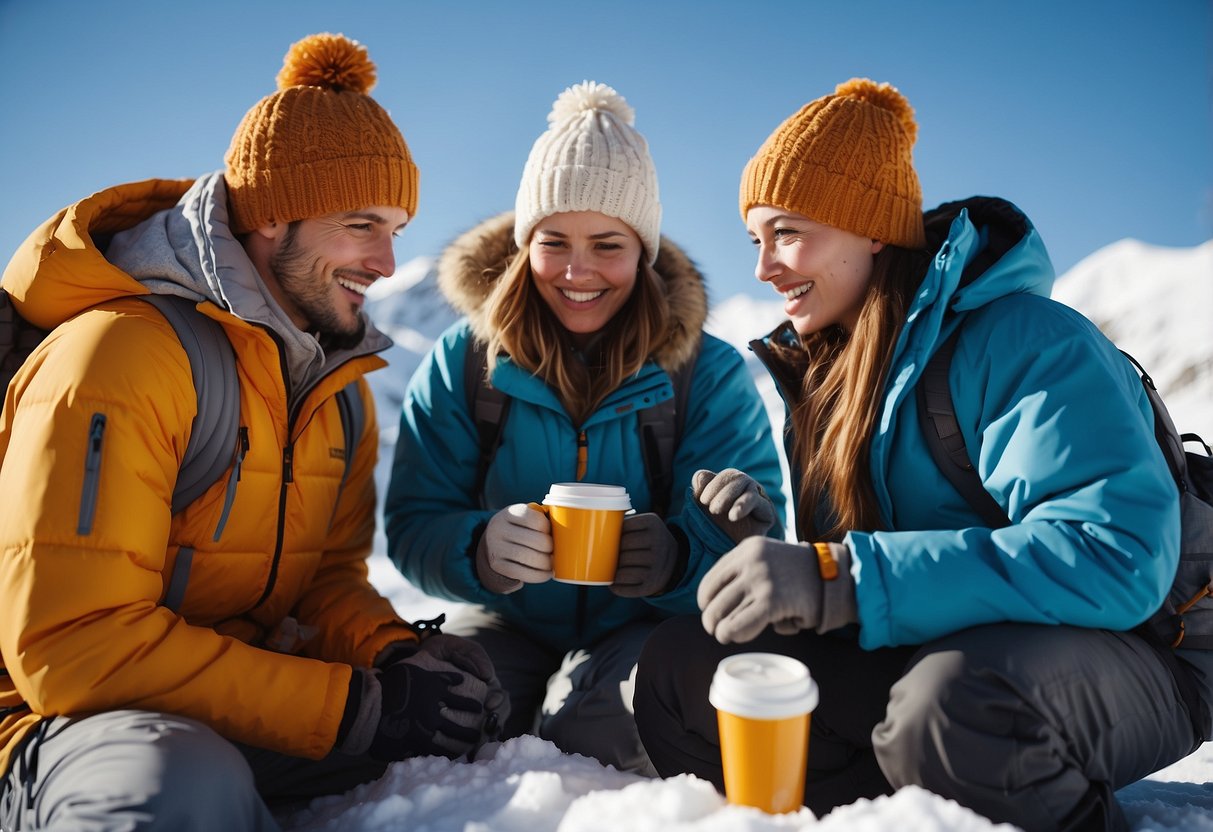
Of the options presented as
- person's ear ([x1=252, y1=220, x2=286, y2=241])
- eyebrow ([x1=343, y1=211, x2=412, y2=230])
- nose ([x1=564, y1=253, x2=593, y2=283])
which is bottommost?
nose ([x1=564, y1=253, x2=593, y2=283])

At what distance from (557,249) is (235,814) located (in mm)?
2474

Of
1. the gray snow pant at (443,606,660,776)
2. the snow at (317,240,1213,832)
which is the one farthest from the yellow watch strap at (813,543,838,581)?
the gray snow pant at (443,606,660,776)

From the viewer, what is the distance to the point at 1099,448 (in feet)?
7.18

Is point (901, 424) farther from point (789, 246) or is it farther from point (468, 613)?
point (468, 613)

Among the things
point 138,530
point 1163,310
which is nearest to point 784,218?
point 138,530

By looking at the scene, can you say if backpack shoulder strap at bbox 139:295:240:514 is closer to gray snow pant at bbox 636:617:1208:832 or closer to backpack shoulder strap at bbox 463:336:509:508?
backpack shoulder strap at bbox 463:336:509:508

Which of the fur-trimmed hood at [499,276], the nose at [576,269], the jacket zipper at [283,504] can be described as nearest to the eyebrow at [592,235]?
the nose at [576,269]

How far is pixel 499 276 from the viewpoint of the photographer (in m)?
4.11

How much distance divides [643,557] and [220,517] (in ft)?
4.66

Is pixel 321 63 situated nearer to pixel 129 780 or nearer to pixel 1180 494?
pixel 129 780

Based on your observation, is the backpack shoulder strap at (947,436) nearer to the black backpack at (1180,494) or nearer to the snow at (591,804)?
the black backpack at (1180,494)

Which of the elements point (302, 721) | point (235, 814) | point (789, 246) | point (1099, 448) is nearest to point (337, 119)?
point (789, 246)

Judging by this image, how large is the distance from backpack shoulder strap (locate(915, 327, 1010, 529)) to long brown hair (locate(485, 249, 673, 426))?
4.70 feet

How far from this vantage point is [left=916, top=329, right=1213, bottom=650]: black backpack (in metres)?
2.39
